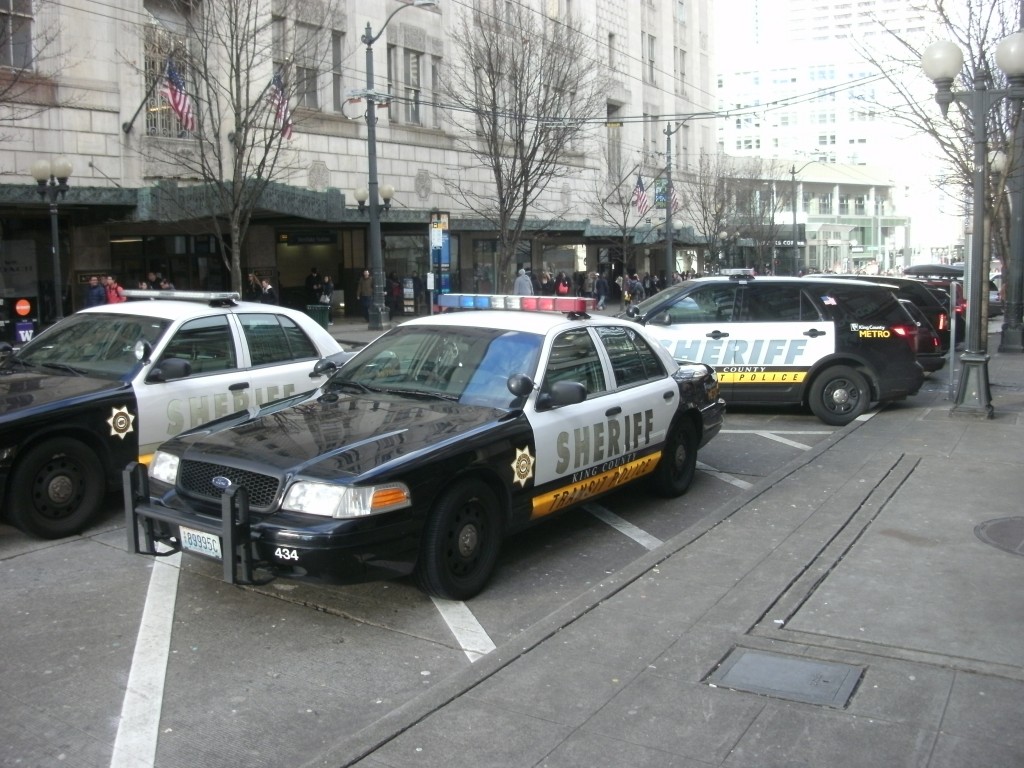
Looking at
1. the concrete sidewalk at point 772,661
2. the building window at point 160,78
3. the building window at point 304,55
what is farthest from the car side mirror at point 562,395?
the building window at point 304,55

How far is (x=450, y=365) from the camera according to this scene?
6.78 meters

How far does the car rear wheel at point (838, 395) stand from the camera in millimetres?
12094

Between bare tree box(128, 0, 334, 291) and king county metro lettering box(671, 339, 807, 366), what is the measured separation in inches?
386

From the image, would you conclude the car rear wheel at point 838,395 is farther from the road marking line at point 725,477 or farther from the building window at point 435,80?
the building window at point 435,80

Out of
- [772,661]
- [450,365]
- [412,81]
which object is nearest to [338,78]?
[412,81]

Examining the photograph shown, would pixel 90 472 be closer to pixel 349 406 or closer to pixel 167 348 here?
pixel 167 348

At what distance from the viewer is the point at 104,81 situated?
23703mm

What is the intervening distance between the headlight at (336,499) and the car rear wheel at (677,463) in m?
3.38

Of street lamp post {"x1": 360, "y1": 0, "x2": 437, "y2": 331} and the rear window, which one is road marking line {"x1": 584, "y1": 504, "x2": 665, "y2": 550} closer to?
the rear window

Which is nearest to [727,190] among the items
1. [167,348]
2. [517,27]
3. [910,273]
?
[910,273]

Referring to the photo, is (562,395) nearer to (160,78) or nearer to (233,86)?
(160,78)

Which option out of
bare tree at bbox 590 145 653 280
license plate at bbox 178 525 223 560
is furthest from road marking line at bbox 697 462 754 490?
bare tree at bbox 590 145 653 280

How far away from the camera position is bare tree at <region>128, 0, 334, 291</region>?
62.8 feet

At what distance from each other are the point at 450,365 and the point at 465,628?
197 cm
